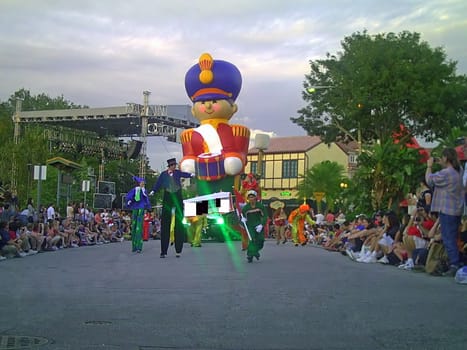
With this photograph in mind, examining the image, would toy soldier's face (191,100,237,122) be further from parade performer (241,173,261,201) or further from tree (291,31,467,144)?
tree (291,31,467,144)

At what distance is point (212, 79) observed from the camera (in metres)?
25.9

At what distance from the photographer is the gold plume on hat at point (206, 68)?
2586 centimetres

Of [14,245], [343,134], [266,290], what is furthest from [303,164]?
[266,290]

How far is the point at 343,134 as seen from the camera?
1356 inches

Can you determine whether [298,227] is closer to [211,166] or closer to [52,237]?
[211,166]

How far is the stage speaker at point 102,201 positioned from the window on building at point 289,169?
39.0 meters

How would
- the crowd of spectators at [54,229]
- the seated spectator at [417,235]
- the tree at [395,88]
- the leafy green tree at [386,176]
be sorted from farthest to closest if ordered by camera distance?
the tree at [395,88] → the leafy green tree at [386,176] → the crowd of spectators at [54,229] → the seated spectator at [417,235]

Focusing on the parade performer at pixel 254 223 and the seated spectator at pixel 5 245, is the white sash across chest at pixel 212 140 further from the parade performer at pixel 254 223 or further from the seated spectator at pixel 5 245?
the seated spectator at pixel 5 245

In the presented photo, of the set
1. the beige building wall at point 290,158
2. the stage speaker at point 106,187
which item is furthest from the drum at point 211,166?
the beige building wall at point 290,158

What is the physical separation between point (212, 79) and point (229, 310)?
64.6 feet

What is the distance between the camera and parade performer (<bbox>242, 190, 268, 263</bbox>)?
14508 millimetres

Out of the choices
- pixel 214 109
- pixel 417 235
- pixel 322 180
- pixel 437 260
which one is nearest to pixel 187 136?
pixel 214 109

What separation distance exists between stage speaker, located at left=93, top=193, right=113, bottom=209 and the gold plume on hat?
1406cm

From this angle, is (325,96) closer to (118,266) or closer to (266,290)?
(118,266)
